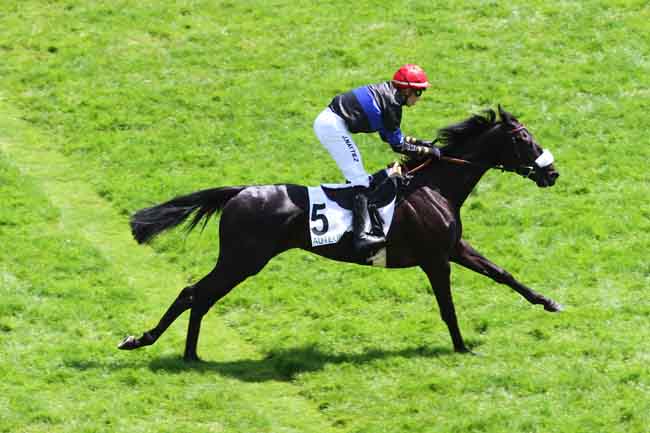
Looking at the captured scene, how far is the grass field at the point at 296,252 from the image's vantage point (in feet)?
41.9

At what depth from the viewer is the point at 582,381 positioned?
1275cm

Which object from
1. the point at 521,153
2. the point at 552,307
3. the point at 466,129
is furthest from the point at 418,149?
the point at 552,307

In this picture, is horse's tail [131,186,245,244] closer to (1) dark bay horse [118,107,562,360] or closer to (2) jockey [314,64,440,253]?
(1) dark bay horse [118,107,562,360]

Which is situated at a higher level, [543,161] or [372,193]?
[543,161]

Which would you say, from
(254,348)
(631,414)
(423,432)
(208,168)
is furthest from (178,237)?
(631,414)

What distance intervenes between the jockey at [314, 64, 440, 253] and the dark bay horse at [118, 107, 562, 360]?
12.1 inches

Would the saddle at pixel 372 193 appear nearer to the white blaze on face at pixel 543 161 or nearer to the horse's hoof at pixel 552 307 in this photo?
the white blaze on face at pixel 543 161

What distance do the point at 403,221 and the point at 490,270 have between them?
133 centimetres

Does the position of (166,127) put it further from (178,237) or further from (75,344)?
(75,344)

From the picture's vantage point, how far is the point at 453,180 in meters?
14.2

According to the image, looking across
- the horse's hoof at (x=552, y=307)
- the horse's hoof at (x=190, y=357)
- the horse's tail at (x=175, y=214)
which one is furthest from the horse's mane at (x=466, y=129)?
the horse's hoof at (x=190, y=357)

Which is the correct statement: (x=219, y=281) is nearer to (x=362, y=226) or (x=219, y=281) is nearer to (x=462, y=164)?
(x=362, y=226)

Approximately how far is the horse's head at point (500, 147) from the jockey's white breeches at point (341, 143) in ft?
4.18

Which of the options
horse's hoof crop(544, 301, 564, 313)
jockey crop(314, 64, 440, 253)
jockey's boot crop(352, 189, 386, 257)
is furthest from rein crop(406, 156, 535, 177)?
horse's hoof crop(544, 301, 564, 313)
